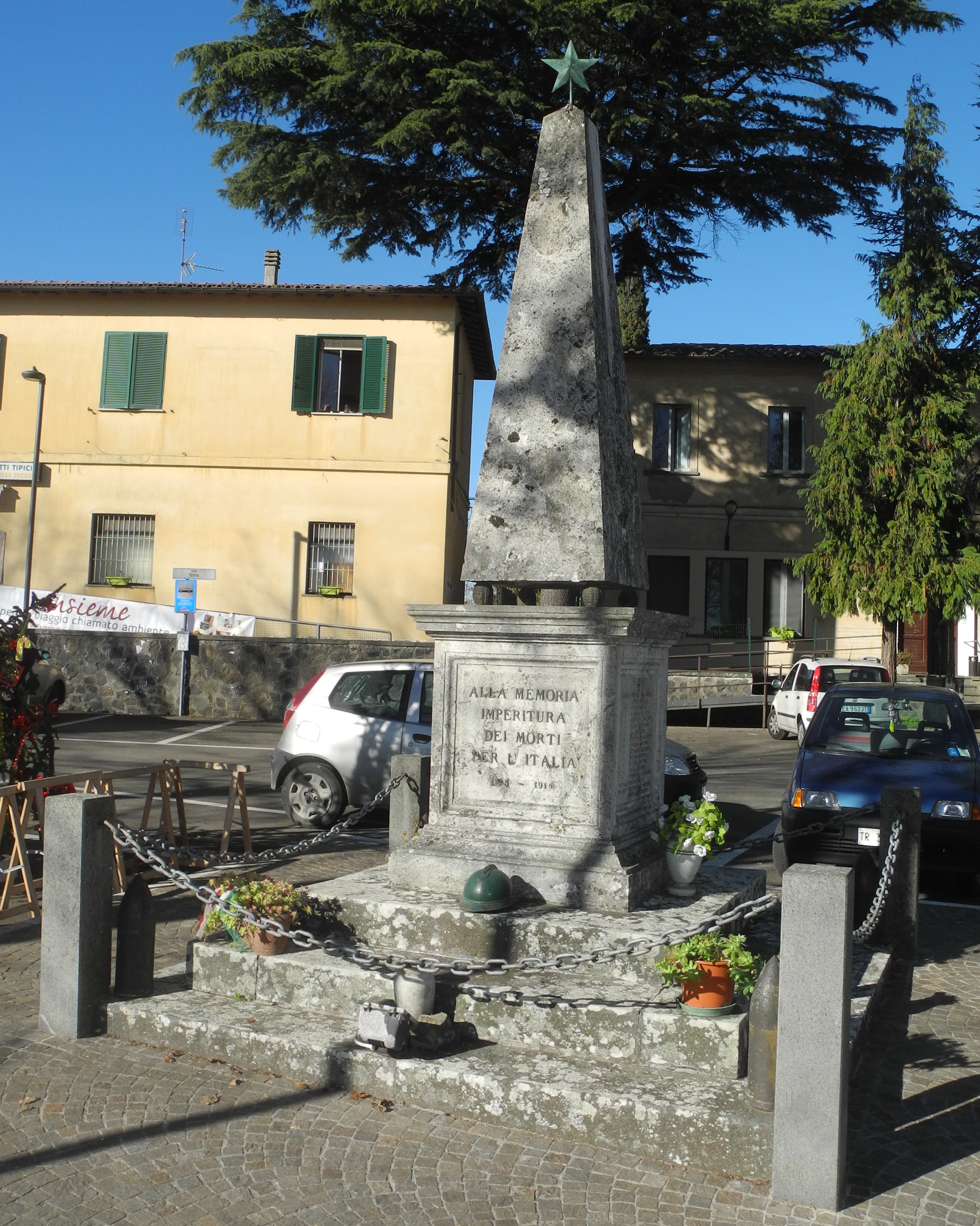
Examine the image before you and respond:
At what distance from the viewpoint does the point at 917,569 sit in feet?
74.8

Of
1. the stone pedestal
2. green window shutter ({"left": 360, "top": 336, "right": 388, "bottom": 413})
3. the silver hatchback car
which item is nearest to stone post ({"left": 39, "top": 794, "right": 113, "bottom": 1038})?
the stone pedestal

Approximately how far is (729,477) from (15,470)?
16049mm

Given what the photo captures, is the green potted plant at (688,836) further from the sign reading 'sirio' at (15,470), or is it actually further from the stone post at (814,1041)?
the sign reading 'sirio' at (15,470)

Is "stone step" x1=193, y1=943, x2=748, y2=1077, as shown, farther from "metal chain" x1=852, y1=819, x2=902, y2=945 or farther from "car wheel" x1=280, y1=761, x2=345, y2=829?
"car wheel" x1=280, y1=761, x2=345, y2=829

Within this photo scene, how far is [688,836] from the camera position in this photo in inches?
238

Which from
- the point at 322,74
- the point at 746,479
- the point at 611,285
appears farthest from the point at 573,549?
the point at 746,479

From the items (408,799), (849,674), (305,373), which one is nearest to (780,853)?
(408,799)

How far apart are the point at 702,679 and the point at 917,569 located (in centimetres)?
484

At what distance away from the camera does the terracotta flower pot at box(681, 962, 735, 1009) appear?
4613 mm

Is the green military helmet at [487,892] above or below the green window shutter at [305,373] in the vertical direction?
below

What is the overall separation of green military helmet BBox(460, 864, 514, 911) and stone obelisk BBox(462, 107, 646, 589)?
1.59 metres

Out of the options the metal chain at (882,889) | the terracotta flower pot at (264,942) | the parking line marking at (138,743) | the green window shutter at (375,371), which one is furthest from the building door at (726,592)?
the terracotta flower pot at (264,942)

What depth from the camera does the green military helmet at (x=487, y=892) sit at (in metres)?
5.38

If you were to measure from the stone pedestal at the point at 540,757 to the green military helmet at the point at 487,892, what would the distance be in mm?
262
